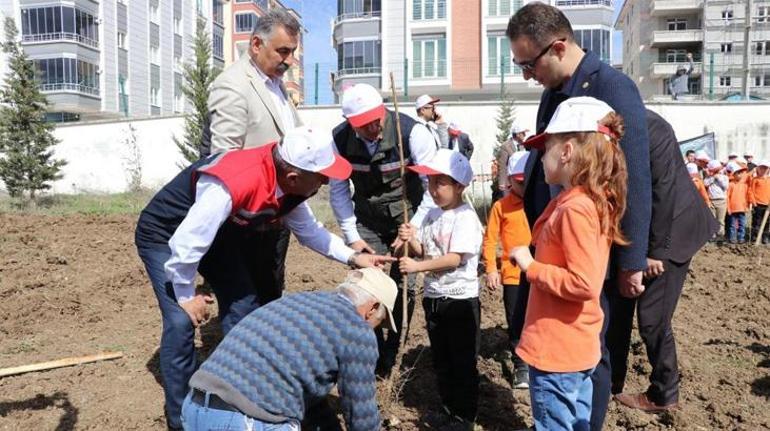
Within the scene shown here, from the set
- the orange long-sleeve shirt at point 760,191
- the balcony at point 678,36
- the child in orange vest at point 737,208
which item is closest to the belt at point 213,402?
the child in orange vest at point 737,208

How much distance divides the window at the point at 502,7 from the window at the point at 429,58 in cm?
283

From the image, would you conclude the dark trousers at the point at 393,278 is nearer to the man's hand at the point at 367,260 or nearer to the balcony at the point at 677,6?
the man's hand at the point at 367,260

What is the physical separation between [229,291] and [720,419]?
8.94 ft

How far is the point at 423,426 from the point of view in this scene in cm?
363

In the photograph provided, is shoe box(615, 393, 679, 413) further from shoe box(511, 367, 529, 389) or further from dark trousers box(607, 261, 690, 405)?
shoe box(511, 367, 529, 389)

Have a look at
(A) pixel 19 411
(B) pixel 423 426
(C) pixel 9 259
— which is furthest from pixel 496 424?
(C) pixel 9 259

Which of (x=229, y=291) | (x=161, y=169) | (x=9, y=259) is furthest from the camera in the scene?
(x=161, y=169)

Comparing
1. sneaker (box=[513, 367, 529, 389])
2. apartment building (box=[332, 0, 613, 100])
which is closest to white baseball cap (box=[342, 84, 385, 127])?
sneaker (box=[513, 367, 529, 389])

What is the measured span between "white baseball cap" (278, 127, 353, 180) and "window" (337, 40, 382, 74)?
32.5m

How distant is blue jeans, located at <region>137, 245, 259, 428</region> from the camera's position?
10.3 ft

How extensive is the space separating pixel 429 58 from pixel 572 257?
3335 cm

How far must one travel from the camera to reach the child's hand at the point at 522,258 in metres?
2.40

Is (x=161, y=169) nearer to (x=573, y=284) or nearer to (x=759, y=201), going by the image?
(x=759, y=201)

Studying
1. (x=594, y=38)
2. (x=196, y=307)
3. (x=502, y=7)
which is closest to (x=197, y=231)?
(x=196, y=307)
